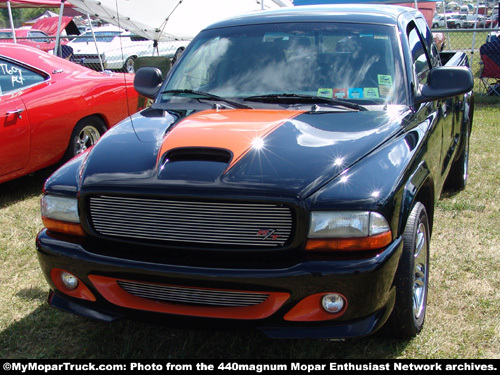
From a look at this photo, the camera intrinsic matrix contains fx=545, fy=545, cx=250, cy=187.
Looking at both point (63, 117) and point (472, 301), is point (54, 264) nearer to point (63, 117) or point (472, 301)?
point (472, 301)

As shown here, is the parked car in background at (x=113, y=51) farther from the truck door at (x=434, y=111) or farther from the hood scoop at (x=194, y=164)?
the hood scoop at (x=194, y=164)

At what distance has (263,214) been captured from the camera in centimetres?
224

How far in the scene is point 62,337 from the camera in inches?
117

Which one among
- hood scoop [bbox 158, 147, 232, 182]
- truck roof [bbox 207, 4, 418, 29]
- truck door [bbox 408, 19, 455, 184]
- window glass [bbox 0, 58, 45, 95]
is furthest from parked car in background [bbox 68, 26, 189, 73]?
hood scoop [bbox 158, 147, 232, 182]

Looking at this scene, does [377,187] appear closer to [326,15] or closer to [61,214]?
[61,214]

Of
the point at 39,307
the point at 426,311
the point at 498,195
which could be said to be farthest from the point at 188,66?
the point at 498,195

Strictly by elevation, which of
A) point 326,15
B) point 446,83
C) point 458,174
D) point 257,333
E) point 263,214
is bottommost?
point 458,174

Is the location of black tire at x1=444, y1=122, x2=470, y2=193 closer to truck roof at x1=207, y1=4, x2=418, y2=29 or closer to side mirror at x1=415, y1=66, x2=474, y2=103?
truck roof at x1=207, y1=4, x2=418, y2=29

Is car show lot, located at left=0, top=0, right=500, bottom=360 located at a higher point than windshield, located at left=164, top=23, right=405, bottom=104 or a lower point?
lower

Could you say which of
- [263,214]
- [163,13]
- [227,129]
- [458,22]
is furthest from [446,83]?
[458,22]

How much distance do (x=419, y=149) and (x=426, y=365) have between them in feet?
3.47

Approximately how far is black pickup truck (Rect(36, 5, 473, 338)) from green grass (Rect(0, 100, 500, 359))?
247mm

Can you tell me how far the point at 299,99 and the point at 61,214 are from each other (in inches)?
56.7

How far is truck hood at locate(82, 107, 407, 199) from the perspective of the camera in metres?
2.30
